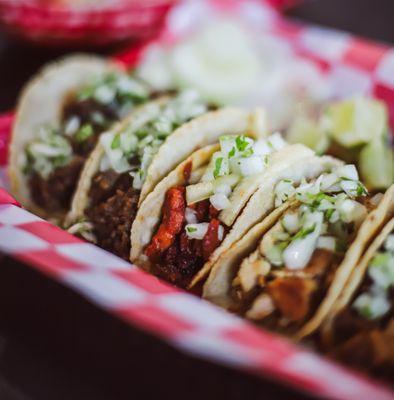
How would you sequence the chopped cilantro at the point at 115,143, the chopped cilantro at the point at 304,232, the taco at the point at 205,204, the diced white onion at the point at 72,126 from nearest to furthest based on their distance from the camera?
1. the chopped cilantro at the point at 304,232
2. the taco at the point at 205,204
3. the chopped cilantro at the point at 115,143
4. the diced white onion at the point at 72,126

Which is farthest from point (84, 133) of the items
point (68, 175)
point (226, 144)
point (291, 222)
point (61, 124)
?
point (291, 222)

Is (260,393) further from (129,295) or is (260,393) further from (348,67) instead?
(348,67)

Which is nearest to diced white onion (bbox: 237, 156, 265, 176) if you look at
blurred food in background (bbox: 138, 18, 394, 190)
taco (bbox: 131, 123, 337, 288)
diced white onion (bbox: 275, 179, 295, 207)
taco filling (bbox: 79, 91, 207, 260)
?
taco (bbox: 131, 123, 337, 288)

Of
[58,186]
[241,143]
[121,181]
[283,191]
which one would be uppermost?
[241,143]

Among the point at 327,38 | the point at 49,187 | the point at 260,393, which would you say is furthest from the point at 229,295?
the point at 327,38

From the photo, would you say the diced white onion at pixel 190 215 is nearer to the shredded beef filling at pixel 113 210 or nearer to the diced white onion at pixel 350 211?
the shredded beef filling at pixel 113 210

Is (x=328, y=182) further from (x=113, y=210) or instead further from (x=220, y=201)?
(x=113, y=210)

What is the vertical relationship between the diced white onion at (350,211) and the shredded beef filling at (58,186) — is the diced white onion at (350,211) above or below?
above

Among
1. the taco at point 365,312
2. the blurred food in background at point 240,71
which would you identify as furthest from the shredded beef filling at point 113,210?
the blurred food in background at point 240,71
